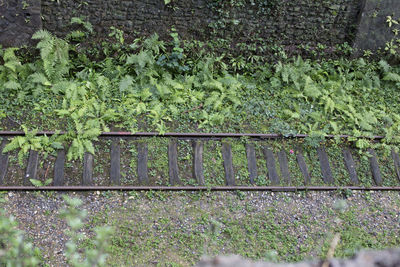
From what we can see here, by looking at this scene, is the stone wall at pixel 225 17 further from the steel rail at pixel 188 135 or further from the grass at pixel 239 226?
the grass at pixel 239 226

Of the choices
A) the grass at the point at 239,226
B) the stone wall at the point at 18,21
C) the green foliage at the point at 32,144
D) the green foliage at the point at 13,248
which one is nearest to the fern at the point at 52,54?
the stone wall at the point at 18,21

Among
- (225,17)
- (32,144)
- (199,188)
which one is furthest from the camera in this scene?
(225,17)

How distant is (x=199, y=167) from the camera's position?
7.61 meters

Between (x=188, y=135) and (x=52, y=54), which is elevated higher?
(x=52, y=54)

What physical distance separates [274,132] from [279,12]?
3277 mm

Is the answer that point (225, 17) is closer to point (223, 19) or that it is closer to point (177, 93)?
point (223, 19)

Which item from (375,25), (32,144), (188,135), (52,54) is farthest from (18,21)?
(375,25)

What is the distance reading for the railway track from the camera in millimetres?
7110

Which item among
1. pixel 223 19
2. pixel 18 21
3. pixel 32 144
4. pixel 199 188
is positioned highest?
pixel 223 19

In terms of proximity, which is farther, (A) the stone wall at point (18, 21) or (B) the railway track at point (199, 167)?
(A) the stone wall at point (18, 21)

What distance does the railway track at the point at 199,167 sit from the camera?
7110mm

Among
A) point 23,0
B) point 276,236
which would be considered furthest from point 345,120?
point 23,0

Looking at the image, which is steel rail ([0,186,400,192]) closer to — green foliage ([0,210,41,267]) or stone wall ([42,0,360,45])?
green foliage ([0,210,41,267])

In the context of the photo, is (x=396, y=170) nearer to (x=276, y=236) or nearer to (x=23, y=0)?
(x=276, y=236)
